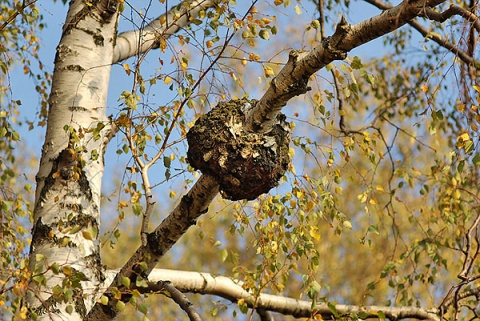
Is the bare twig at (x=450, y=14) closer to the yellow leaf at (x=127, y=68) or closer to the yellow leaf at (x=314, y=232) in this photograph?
the yellow leaf at (x=314, y=232)

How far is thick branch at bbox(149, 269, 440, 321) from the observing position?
3469 millimetres

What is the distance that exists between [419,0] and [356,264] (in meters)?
8.81

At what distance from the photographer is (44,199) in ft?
9.88

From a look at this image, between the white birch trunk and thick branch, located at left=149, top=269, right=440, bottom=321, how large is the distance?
0.51 m

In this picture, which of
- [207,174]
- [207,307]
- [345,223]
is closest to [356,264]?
[207,307]

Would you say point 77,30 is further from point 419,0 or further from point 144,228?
point 419,0

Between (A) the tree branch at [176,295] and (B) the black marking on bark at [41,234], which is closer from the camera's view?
(A) the tree branch at [176,295]

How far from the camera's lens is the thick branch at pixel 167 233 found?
2.52 meters

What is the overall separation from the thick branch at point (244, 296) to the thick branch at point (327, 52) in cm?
112

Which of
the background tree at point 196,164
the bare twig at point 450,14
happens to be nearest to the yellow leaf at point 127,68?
the background tree at point 196,164

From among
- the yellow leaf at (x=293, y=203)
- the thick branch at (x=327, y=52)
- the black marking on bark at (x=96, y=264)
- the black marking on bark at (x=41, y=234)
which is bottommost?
the black marking on bark at (x=96, y=264)

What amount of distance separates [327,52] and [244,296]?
1.84 metres

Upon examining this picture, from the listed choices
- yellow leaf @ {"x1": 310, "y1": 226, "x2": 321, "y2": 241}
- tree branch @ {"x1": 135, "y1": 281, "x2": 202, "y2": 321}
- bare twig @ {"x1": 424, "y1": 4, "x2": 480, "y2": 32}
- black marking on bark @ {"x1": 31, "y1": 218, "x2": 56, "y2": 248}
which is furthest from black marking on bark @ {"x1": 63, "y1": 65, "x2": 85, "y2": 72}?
bare twig @ {"x1": 424, "y1": 4, "x2": 480, "y2": 32}

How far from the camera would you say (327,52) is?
7.29 ft
